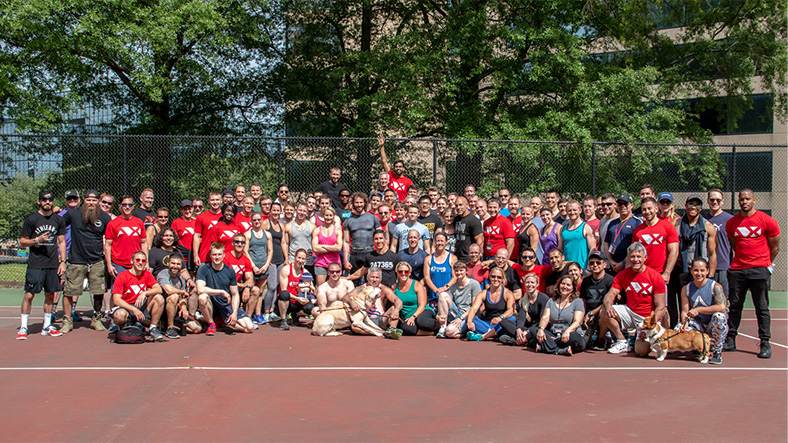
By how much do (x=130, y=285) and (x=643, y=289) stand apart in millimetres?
6848

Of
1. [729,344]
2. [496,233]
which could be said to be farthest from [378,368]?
[729,344]

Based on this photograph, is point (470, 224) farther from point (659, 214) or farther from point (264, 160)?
point (264, 160)

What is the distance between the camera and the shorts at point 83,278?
8852 millimetres

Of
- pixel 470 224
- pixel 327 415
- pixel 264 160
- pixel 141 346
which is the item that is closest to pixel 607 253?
pixel 470 224

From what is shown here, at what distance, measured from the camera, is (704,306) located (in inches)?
301

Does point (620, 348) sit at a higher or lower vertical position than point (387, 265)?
lower

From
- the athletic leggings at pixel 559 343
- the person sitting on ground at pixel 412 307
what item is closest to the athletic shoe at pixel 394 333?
the person sitting on ground at pixel 412 307

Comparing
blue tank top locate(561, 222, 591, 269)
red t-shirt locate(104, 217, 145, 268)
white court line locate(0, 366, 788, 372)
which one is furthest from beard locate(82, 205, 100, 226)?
blue tank top locate(561, 222, 591, 269)

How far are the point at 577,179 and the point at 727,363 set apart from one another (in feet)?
24.1

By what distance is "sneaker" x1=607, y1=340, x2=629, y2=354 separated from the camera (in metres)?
7.75

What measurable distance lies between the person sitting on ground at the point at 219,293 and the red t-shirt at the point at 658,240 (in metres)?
5.65

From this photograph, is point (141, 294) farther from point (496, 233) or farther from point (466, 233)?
point (496, 233)

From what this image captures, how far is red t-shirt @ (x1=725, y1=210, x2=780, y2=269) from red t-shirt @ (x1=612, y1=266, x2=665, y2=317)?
113 cm

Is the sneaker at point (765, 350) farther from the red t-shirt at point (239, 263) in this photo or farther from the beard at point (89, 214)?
the beard at point (89, 214)
